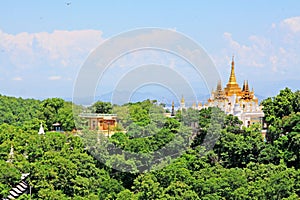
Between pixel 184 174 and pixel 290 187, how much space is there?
3.77 m

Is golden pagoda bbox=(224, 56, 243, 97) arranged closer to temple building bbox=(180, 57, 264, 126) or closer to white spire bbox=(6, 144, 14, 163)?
temple building bbox=(180, 57, 264, 126)

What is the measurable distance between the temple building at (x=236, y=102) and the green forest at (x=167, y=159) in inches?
81.1

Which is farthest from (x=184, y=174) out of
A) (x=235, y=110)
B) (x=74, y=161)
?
(x=235, y=110)

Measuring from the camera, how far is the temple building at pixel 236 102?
104 feet

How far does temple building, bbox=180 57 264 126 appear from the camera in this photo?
31.8 metres

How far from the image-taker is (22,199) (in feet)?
65.9

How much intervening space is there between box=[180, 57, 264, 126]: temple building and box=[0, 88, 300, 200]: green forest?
6.76 feet

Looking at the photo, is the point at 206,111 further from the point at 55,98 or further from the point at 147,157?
the point at 55,98

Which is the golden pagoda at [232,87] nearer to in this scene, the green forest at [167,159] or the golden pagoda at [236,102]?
the golden pagoda at [236,102]

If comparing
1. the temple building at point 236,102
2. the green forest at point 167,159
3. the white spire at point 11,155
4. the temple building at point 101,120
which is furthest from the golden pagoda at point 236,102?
the white spire at point 11,155

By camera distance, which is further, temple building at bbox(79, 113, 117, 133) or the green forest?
temple building at bbox(79, 113, 117, 133)

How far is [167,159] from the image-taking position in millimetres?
23562

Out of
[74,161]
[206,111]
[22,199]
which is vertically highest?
[206,111]

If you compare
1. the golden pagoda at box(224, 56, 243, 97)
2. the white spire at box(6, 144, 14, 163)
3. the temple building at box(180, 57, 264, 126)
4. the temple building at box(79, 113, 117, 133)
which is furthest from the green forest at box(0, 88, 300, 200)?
the golden pagoda at box(224, 56, 243, 97)
